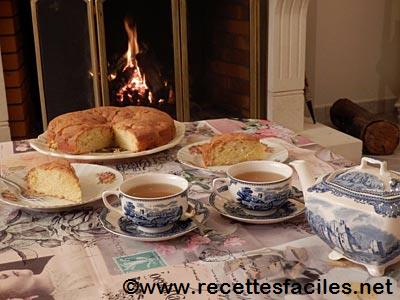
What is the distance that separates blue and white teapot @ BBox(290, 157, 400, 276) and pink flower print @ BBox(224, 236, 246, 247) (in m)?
0.13

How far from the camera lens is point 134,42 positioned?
278 cm

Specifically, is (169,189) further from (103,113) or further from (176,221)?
(103,113)

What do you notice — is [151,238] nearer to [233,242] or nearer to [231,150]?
[233,242]

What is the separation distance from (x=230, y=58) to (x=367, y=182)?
213 centimetres

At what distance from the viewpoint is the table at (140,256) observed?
0.89 metres

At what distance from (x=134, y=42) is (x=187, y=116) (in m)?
0.41

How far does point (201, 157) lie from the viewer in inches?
54.6

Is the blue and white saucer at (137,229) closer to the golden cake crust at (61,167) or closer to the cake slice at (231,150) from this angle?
the golden cake crust at (61,167)

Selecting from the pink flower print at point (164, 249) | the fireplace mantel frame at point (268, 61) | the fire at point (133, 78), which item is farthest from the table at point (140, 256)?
the fire at point (133, 78)

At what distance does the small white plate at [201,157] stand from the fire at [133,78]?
1.41 meters

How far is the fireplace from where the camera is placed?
263 centimetres

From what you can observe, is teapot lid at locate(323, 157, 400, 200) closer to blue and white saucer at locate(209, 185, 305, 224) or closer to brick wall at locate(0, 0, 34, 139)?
blue and white saucer at locate(209, 185, 305, 224)

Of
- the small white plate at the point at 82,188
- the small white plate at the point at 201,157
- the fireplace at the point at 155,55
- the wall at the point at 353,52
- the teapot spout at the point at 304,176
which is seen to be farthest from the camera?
the wall at the point at 353,52

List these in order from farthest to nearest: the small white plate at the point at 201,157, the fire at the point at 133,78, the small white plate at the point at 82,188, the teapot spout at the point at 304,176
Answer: the fire at the point at 133,78 < the small white plate at the point at 201,157 < the small white plate at the point at 82,188 < the teapot spout at the point at 304,176
